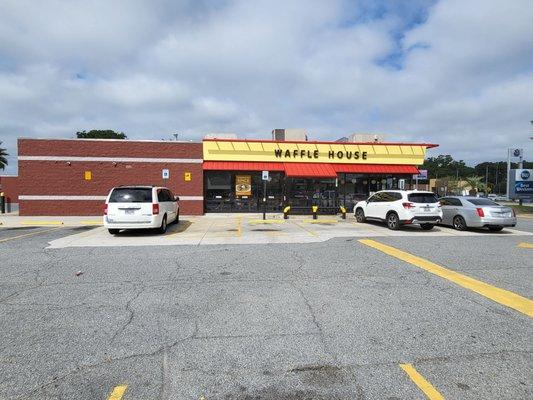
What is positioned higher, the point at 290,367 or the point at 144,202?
the point at 144,202

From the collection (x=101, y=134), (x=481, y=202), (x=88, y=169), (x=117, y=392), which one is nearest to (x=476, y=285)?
(x=117, y=392)

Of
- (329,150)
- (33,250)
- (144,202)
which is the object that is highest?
(329,150)

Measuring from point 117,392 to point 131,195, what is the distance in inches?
427

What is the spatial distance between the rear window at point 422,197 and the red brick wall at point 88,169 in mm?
13390

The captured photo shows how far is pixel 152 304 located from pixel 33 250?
22.1 feet

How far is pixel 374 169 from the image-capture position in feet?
80.8

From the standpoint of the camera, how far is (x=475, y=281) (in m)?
6.81

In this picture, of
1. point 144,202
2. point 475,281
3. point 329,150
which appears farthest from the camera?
point 329,150

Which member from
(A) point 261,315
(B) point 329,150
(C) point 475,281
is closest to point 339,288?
(A) point 261,315

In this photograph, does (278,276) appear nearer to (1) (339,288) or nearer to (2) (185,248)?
(1) (339,288)

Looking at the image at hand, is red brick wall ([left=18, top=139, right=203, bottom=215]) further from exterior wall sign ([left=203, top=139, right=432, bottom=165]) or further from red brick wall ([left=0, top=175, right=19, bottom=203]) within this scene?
red brick wall ([left=0, top=175, right=19, bottom=203])

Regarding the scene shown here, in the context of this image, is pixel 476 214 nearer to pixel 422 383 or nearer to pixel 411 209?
pixel 411 209

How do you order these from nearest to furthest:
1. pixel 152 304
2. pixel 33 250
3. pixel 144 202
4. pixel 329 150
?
pixel 152 304 → pixel 33 250 → pixel 144 202 → pixel 329 150

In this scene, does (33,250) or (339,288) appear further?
(33,250)
